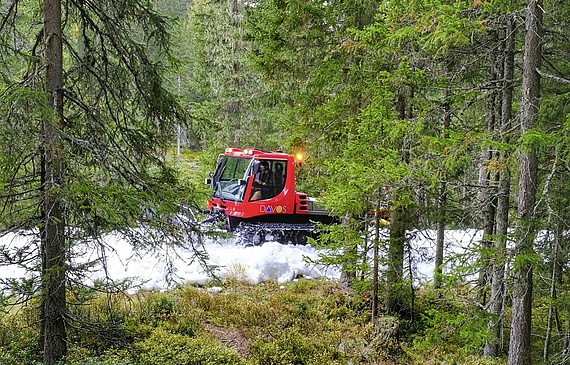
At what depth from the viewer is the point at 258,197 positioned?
11109 mm

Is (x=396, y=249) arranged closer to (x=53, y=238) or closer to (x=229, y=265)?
(x=229, y=265)

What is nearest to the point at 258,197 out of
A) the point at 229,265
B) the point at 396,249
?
the point at 229,265

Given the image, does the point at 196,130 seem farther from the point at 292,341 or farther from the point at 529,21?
the point at 529,21

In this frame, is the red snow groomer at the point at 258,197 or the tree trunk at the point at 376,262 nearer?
the tree trunk at the point at 376,262

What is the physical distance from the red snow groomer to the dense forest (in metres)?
2.55

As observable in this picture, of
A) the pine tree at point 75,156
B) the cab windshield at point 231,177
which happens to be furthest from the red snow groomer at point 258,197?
the pine tree at point 75,156

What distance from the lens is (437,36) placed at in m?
4.12

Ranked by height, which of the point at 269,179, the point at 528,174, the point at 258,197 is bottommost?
the point at 258,197

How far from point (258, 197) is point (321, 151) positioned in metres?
2.85

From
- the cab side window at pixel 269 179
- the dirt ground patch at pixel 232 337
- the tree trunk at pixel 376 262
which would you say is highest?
the cab side window at pixel 269 179

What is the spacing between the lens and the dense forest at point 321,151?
3.74 metres

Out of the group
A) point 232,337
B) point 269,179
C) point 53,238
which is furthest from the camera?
point 269,179

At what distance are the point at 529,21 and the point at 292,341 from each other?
4.74 m

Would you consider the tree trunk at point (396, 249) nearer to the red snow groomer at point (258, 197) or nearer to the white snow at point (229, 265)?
the white snow at point (229, 265)
